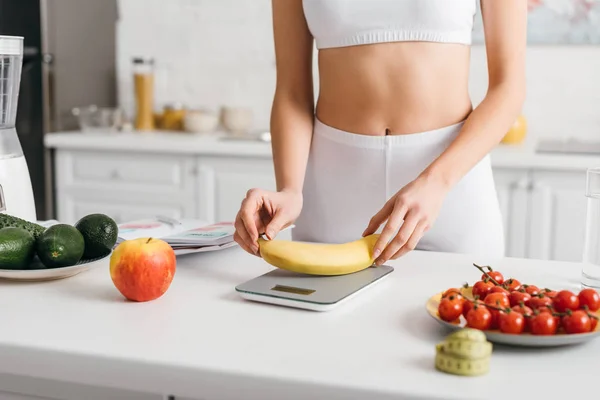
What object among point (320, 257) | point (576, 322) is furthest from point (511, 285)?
point (320, 257)

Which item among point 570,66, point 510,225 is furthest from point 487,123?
point 570,66

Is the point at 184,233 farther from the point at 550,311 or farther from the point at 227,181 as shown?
the point at 227,181

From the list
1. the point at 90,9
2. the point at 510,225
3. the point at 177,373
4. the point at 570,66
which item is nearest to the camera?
the point at 177,373

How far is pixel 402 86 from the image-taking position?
5.07 ft

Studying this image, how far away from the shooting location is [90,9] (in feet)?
11.5

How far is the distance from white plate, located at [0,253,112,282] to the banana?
59 cm

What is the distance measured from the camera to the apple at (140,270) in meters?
1.03

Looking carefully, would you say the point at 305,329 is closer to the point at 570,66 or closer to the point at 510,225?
the point at 510,225

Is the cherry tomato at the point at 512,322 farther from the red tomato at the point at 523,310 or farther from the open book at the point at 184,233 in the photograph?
the open book at the point at 184,233

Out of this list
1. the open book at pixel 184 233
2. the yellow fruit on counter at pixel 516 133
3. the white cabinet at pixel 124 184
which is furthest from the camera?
the white cabinet at pixel 124 184

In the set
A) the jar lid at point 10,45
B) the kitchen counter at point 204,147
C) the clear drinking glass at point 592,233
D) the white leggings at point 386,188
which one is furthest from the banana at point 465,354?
the kitchen counter at point 204,147

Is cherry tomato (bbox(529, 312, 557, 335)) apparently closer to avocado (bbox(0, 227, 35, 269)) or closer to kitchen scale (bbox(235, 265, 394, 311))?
kitchen scale (bbox(235, 265, 394, 311))

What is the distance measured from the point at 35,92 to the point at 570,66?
7.25ft

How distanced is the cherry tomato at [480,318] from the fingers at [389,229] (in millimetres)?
245
